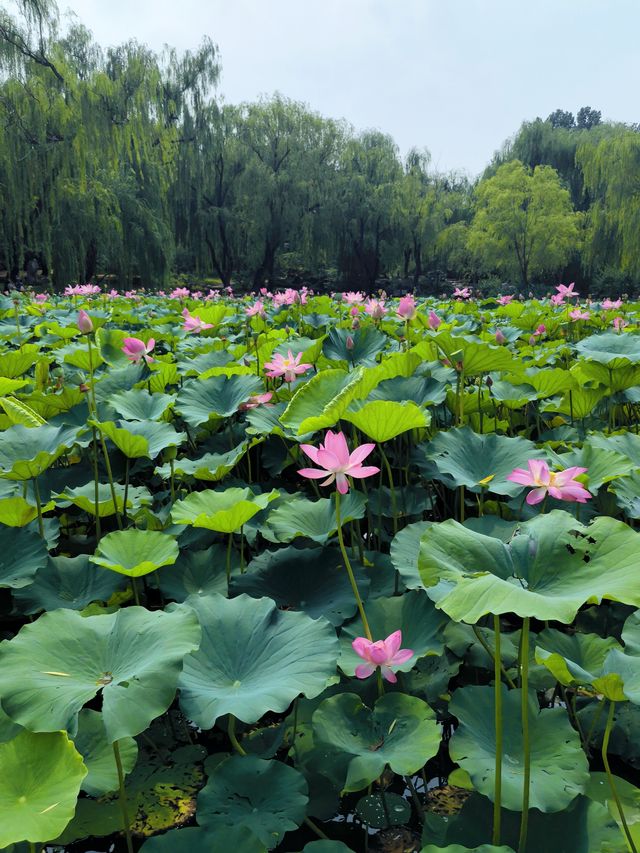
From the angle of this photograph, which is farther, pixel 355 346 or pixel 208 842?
pixel 355 346

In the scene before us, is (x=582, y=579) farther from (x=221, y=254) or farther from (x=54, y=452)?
(x=221, y=254)

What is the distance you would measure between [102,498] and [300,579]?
49 cm

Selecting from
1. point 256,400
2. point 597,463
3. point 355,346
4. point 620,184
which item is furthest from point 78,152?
point 620,184

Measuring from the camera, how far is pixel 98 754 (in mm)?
752

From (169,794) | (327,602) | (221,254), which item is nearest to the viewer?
(169,794)

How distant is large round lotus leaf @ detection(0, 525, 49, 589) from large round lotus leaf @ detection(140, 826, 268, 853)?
510mm

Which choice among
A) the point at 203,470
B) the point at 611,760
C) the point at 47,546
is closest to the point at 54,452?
the point at 47,546

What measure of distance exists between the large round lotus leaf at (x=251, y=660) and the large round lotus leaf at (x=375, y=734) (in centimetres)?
8

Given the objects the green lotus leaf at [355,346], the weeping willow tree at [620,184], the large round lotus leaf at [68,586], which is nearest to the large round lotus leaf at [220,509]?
the large round lotus leaf at [68,586]

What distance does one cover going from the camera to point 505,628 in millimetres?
1183

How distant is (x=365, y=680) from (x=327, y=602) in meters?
0.16

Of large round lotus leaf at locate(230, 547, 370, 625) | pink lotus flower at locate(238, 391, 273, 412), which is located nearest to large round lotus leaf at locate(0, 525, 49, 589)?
large round lotus leaf at locate(230, 547, 370, 625)

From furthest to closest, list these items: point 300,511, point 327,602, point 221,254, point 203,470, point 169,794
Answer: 1. point 221,254
2. point 203,470
3. point 300,511
4. point 327,602
5. point 169,794

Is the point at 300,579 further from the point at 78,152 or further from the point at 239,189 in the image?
the point at 239,189
